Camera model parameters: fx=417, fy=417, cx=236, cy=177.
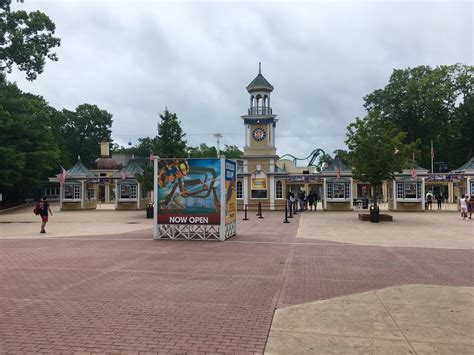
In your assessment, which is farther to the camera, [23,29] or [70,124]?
[70,124]

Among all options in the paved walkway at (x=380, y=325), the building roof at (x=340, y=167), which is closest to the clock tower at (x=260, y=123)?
the building roof at (x=340, y=167)

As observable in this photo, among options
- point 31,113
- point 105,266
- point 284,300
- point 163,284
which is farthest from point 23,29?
point 284,300

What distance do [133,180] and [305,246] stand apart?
28.3m

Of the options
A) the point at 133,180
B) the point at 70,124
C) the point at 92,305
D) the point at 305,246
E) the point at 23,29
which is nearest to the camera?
the point at 92,305

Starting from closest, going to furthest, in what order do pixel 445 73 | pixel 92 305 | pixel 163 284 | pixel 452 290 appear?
pixel 92 305
pixel 452 290
pixel 163 284
pixel 445 73

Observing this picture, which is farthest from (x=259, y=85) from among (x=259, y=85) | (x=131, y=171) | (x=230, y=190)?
(x=230, y=190)

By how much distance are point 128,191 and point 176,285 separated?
1270 inches

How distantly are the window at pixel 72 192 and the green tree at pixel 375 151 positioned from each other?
26.6 m

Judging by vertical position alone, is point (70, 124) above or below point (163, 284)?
above

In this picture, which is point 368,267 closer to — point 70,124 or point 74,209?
point 74,209

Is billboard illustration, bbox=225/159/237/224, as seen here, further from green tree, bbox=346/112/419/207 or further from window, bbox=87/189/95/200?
window, bbox=87/189/95/200

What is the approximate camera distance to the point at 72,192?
1569 inches

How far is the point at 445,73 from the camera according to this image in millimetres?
51812

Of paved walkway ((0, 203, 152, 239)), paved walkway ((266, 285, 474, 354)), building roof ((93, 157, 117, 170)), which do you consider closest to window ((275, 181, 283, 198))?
paved walkway ((0, 203, 152, 239))
